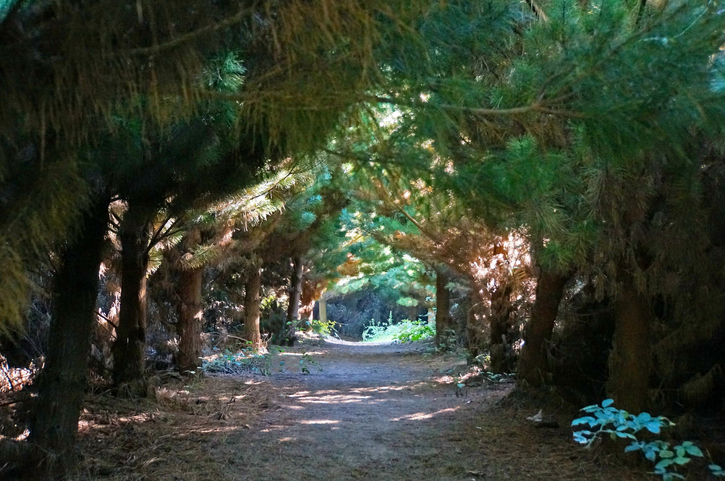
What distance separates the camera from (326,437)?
616 cm

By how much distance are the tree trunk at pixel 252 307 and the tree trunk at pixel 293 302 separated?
12.2ft

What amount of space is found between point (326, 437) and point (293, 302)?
13980 mm

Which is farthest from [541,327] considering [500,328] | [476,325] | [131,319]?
[131,319]

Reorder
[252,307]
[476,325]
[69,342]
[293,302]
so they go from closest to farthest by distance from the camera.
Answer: [69,342] < [476,325] < [252,307] < [293,302]

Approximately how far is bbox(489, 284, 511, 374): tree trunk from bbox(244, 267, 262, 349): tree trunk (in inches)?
280

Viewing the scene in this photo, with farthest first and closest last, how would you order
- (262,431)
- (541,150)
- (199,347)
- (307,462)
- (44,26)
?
(199,347), (262,431), (307,462), (541,150), (44,26)

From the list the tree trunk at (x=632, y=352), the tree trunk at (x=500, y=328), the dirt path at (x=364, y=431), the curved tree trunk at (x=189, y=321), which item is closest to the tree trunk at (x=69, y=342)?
the dirt path at (x=364, y=431)

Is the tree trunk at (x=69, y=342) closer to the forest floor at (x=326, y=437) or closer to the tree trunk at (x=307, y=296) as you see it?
the forest floor at (x=326, y=437)

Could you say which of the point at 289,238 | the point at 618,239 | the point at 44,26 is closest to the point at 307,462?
the point at 618,239

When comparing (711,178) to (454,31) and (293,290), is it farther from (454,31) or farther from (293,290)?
(293,290)

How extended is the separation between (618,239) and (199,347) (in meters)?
7.13

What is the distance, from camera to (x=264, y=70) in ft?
10.5

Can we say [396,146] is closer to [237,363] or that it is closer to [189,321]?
[189,321]

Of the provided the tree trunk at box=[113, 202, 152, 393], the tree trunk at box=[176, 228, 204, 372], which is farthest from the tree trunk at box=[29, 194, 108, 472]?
the tree trunk at box=[176, 228, 204, 372]
